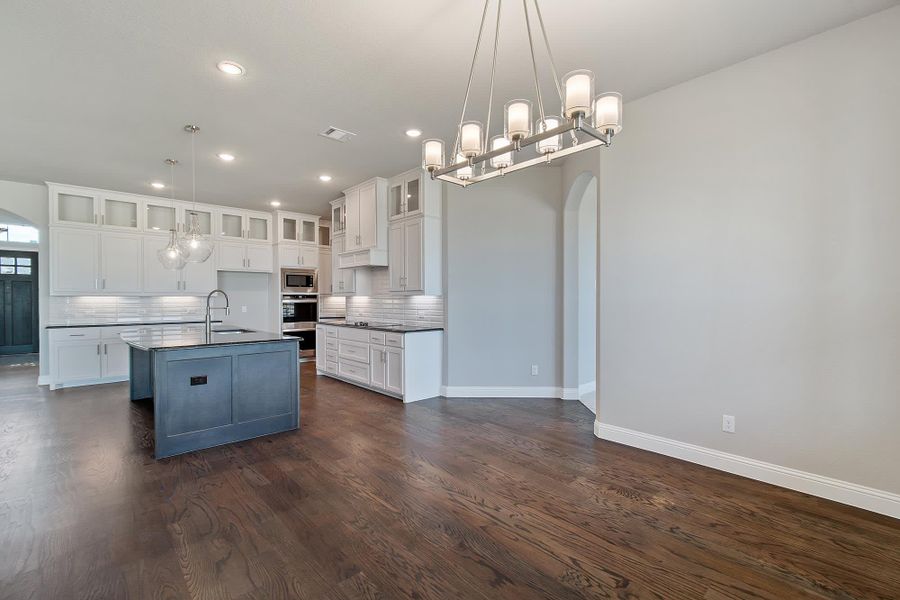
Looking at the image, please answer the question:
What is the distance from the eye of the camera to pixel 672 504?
7.88 feet

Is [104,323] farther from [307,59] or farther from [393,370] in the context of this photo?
[307,59]

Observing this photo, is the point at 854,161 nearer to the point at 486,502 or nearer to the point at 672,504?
the point at 672,504

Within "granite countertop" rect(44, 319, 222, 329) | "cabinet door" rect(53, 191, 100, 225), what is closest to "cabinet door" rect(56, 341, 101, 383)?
"granite countertop" rect(44, 319, 222, 329)

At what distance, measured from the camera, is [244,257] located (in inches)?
284

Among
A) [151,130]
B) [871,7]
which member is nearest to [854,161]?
[871,7]

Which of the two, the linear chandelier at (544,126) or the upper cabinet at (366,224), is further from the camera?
the upper cabinet at (366,224)

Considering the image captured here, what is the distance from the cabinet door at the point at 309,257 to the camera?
299 inches

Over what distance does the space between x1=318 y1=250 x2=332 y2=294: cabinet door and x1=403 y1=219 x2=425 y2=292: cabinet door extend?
3.07 metres

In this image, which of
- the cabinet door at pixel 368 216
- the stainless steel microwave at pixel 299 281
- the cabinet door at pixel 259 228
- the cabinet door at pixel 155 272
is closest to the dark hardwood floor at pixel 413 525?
the cabinet door at pixel 368 216

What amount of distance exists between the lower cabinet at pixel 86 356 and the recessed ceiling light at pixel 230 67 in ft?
15.9

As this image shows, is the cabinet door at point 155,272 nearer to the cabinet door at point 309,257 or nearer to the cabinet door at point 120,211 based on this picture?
the cabinet door at point 120,211

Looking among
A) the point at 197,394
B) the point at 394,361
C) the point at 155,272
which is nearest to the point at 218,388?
the point at 197,394

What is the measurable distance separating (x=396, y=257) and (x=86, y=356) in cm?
457

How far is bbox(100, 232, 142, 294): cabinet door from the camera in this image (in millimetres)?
5895
